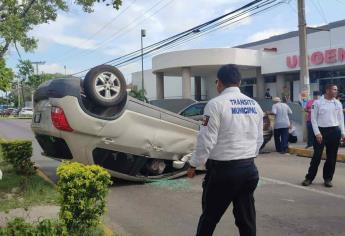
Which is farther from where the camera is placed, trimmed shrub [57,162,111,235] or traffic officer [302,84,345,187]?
traffic officer [302,84,345,187]

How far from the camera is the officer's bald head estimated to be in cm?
416

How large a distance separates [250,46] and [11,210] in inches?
1229

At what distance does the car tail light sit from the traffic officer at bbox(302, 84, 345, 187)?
3999 millimetres

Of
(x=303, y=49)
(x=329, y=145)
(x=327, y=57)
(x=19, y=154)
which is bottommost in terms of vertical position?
(x=19, y=154)

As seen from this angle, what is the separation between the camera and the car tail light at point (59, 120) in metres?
7.58

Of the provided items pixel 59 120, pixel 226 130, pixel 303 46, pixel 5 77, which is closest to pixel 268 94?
pixel 303 46

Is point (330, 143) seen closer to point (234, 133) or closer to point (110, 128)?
point (110, 128)

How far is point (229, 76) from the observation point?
4.17 meters

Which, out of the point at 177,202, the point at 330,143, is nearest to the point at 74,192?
the point at 177,202

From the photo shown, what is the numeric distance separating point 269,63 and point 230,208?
25.0m

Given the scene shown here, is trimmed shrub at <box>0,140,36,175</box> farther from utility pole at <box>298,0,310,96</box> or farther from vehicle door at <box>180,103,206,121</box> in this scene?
utility pole at <box>298,0,310,96</box>

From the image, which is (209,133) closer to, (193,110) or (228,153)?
(228,153)

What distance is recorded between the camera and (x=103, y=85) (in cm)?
771

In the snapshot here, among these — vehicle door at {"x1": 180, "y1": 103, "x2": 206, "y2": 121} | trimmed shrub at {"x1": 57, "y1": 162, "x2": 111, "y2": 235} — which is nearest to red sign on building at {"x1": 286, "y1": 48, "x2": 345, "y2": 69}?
vehicle door at {"x1": 180, "y1": 103, "x2": 206, "y2": 121}
